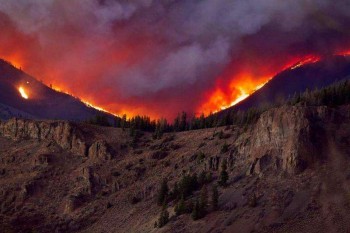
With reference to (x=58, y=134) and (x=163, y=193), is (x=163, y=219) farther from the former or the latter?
(x=58, y=134)

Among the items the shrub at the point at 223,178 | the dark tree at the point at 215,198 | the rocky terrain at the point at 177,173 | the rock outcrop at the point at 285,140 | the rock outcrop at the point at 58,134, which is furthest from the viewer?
the rock outcrop at the point at 58,134

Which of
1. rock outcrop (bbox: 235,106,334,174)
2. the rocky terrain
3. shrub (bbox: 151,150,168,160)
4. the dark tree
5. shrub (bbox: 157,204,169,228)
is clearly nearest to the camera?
the rocky terrain

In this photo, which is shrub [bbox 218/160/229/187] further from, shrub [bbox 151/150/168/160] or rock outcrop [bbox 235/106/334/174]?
shrub [bbox 151/150/168/160]

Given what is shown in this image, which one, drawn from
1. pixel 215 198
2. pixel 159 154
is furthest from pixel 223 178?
pixel 159 154

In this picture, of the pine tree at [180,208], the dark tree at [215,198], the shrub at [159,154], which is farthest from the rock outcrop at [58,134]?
the dark tree at [215,198]

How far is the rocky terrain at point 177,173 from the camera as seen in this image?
10269 centimetres

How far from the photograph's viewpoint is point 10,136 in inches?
6993

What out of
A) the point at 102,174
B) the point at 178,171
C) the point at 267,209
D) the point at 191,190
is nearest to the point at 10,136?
the point at 102,174

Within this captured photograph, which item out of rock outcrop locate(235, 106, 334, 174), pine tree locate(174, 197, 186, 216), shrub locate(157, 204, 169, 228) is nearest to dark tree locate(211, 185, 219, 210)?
pine tree locate(174, 197, 186, 216)

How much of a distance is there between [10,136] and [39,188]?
3790cm

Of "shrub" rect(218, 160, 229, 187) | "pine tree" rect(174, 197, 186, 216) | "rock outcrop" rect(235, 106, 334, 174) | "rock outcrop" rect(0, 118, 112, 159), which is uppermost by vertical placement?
"rock outcrop" rect(0, 118, 112, 159)

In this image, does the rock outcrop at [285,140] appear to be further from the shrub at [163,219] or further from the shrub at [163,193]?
the shrub at [163,219]

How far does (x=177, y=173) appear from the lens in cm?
13625

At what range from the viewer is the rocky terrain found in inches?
4043
